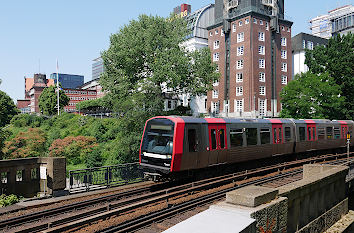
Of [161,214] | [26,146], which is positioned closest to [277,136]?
[161,214]

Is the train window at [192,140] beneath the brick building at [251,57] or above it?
beneath

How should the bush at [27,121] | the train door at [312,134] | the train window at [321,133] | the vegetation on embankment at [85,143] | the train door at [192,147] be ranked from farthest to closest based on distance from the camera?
1. the bush at [27,121]
2. the vegetation on embankment at [85,143]
3. the train window at [321,133]
4. the train door at [312,134]
5. the train door at [192,147]

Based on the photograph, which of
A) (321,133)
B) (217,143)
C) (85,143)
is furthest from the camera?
(85,143)

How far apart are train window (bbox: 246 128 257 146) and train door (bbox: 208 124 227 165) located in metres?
2.19

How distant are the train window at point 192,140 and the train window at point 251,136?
4.53 meters

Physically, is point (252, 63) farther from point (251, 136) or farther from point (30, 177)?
point (30, 177)

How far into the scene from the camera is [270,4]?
2304 inches

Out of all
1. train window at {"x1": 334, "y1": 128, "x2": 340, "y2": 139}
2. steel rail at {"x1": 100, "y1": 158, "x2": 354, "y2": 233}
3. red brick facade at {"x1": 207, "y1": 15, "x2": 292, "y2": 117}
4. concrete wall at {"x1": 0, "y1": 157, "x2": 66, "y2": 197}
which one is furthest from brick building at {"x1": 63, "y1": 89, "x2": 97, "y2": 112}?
steel rail at {"x1": 100, "y1": 158, "x2": 354, "y2": 233}

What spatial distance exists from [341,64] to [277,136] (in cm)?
3062

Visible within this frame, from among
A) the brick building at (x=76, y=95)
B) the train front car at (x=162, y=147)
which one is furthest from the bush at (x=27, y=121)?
the train front car at (x=162, y=147)

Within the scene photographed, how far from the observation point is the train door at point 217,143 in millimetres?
16297

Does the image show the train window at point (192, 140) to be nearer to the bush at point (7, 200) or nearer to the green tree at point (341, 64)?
the bush at point (7, 200)

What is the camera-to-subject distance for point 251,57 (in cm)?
5419

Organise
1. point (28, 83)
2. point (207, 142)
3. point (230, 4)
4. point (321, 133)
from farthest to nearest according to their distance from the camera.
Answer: point (28, 83) < point (230, 4) < point (321, 133) < point (207, 142)
